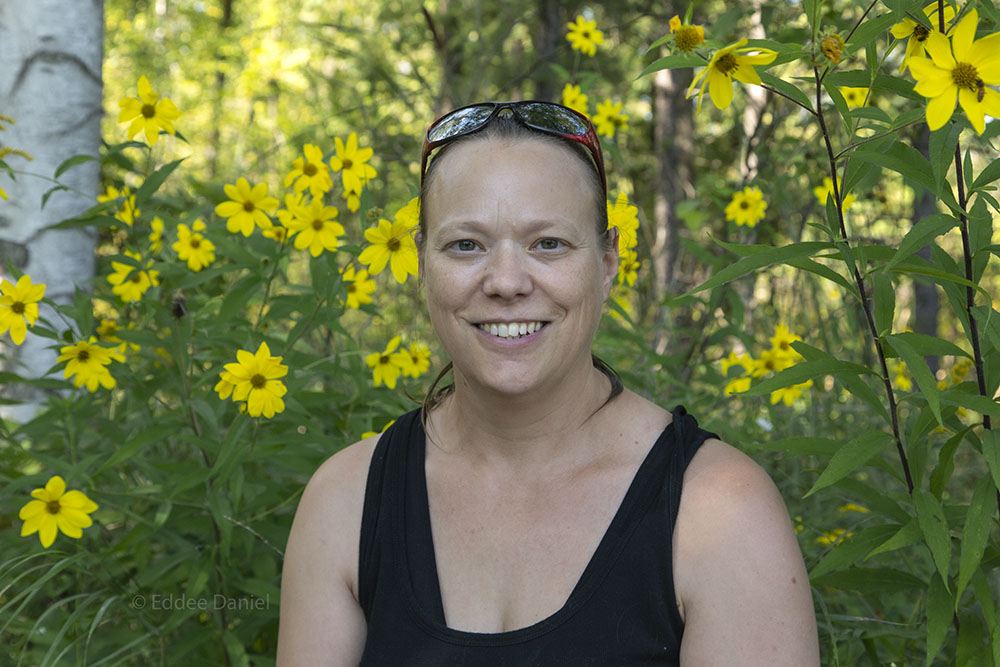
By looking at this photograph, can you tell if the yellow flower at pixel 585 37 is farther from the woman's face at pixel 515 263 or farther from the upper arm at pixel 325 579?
the upper arm at pixel 325 579

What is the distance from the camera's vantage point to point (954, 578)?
1.46 metres

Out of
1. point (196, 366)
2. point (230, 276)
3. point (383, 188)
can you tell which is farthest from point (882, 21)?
→ point (383, 188)

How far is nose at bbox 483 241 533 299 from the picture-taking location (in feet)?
4.47

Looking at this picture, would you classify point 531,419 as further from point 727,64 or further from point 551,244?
point 727,64

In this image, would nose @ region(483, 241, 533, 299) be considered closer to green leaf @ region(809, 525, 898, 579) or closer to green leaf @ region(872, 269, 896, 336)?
green leaf @ region(872, 269, 896, 336)

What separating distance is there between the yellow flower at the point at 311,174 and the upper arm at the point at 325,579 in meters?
0.58

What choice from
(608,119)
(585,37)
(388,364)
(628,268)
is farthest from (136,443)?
(585,37)

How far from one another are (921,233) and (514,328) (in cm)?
53

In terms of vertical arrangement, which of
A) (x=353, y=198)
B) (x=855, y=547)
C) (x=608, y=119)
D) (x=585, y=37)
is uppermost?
(x=585, y=37)

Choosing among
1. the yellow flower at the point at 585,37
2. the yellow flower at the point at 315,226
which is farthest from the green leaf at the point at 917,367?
the yellow flower at the point at 585,37

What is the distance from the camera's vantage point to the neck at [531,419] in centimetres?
145

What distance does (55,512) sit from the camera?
5.49 ft

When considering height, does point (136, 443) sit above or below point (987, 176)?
below

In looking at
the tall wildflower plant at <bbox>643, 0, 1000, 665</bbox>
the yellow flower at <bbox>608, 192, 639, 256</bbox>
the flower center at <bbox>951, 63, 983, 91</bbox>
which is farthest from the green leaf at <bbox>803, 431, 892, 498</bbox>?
the yellow flower at <bbox>608, 192, 639, 256</bbox>
